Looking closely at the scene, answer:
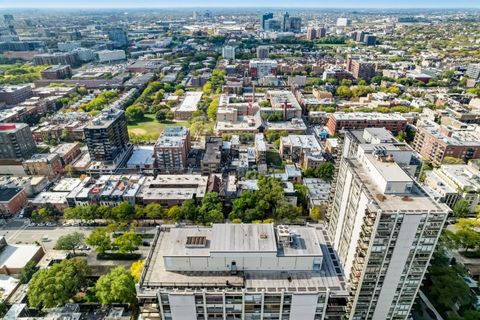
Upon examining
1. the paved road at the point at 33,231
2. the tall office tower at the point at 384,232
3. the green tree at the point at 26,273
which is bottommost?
the paved road at the point at 33,231

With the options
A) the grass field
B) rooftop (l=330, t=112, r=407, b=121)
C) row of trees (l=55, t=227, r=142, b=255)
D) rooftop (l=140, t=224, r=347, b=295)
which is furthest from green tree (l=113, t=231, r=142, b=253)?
rooftop (l=330, t=112, r=407, b=121)

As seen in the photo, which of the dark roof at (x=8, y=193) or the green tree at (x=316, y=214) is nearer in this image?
the green tree at (x=316, y=214)

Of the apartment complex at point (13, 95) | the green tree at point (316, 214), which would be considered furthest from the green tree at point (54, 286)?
the apartment complex at point (13, 95)

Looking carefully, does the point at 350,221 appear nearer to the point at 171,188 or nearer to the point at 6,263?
the point at 171,188

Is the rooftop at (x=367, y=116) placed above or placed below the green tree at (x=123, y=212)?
above

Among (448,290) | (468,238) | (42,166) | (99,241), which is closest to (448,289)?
(448,290)

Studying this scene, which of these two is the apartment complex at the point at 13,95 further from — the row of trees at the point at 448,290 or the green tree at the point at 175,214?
the row of trees at the point at 448,290
